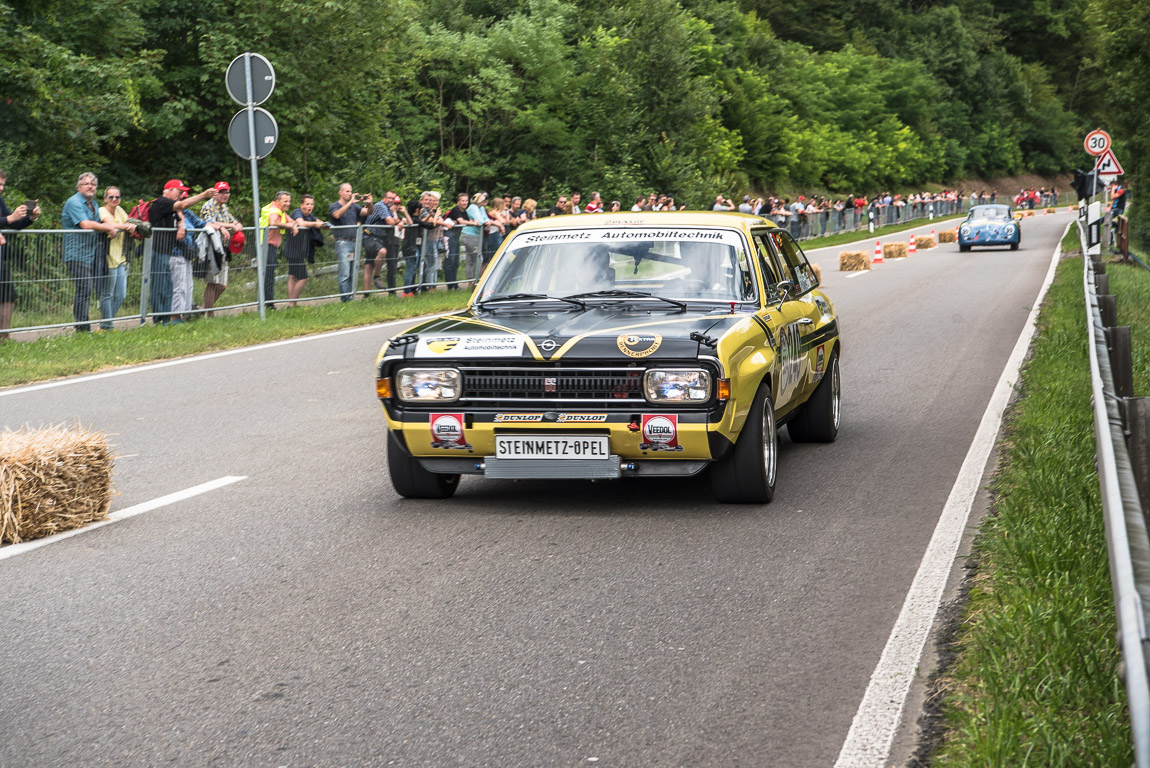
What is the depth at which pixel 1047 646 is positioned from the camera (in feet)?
14.4

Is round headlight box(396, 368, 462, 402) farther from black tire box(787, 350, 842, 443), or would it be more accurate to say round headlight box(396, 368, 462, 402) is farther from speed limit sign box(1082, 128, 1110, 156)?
speed limit sign box(1082, 128, 1110, 156)

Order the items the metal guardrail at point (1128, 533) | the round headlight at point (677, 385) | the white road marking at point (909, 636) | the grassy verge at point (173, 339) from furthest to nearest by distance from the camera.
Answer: the grassy verge at point (173, 339) < the round headlight at point (677, 385) < the white road marking at point (909, 636) < the metal guardrail at point (1128, 533)

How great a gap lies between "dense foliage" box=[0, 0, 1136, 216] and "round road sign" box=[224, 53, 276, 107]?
7783 mm

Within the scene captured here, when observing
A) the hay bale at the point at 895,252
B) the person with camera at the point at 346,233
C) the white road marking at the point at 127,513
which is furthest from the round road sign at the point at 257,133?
the hay bale at the point at 895,252

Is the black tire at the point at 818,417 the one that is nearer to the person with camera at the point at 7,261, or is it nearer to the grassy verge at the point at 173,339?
the grassy verge at the point at 173,339

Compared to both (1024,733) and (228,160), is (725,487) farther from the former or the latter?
(228,160)

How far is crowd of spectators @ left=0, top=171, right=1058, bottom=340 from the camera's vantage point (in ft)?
51.8

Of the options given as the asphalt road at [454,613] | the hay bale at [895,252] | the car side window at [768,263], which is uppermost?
the car side window at [768,263]

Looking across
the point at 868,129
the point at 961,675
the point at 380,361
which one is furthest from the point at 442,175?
the point at 868,129

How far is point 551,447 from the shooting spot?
271 inches

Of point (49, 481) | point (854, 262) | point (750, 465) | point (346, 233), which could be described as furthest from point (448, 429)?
point (854, 262)

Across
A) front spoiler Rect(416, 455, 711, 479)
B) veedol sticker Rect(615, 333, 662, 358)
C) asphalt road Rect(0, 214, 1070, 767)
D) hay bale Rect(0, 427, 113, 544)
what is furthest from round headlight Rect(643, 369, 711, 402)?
hay bale Rect(0, 427, 113, 544)

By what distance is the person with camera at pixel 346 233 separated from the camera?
67.9ft

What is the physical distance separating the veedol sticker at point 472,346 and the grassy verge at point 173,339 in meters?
6.85
